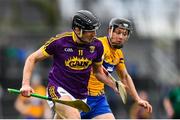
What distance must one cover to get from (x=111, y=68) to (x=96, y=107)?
2.26ft

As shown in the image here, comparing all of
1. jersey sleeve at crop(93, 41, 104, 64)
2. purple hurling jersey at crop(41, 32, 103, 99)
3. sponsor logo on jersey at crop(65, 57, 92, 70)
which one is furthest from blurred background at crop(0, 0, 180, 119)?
sponsor logo on jersey at crop(65, 57, 92, 70)

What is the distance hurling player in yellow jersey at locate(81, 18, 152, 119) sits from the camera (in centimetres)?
1401

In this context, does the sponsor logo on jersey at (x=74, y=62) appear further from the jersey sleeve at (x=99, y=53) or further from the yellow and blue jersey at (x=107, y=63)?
the yellow and blue jersey at (x=107, y=63)

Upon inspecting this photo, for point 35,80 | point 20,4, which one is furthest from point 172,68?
point 35,80

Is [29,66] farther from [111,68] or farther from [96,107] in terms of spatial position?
[111,68]

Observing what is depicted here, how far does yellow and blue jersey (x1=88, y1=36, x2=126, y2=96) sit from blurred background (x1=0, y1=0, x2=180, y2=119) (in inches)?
571

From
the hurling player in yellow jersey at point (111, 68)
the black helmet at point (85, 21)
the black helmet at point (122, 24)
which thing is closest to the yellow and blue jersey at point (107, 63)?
the hurling player in yellow jersey at point (111, 68)

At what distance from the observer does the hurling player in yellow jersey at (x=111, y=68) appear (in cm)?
1401

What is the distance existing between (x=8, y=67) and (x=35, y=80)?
11.7 metres

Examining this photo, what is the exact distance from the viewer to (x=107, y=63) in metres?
14.2

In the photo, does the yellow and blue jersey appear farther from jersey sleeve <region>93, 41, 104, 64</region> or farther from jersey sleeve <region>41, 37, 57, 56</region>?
jersey sleeve <region>41, 37, 57, 56</region>

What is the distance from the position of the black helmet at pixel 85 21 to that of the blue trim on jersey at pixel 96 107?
1584mm

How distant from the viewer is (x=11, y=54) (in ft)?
117

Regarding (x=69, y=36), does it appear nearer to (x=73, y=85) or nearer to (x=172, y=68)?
(x=73, y=85)
